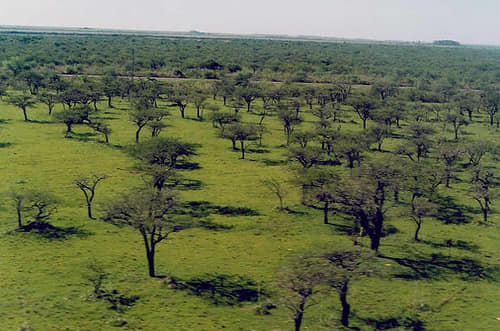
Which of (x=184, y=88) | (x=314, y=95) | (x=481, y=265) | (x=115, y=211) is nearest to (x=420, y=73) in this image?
(x=314, y=95)

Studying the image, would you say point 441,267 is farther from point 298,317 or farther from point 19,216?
point 19,216

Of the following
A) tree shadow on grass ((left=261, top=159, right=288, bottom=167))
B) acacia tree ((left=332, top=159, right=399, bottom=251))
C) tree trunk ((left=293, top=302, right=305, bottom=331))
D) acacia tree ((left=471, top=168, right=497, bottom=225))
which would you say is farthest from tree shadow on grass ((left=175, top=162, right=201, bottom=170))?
tree trunk ((left=293, top=302, right=305, bottom=331))

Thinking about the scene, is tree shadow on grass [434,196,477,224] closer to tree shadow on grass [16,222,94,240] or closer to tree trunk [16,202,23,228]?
tree shadow on grass [16,222,94,240]

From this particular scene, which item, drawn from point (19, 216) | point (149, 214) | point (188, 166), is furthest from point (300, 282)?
point (188, 166)

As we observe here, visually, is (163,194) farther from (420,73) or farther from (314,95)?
(420,73)

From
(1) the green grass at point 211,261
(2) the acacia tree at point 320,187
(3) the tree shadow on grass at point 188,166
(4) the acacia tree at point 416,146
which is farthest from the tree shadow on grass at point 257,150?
(2) the acacia tree at point 320,187
